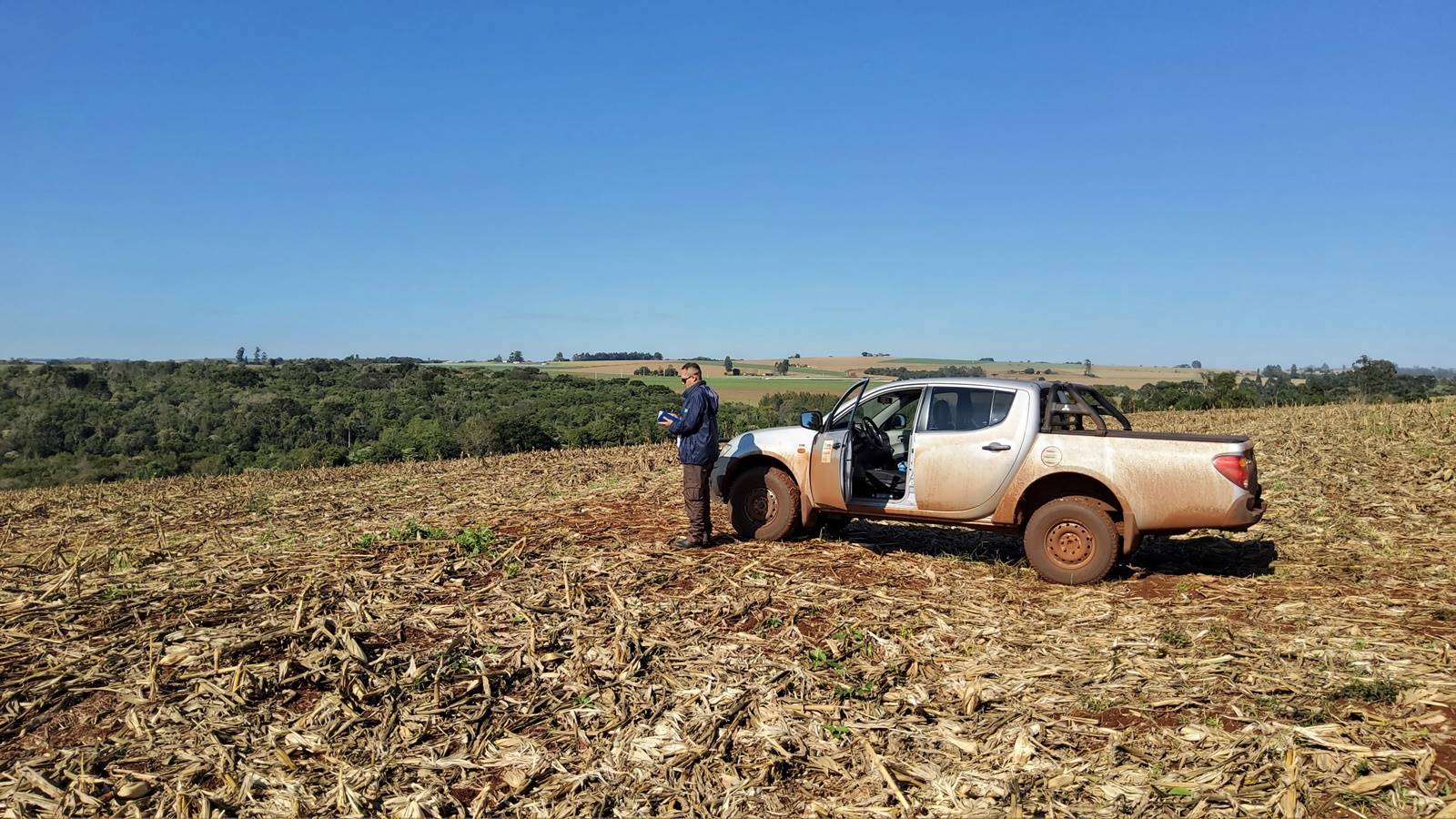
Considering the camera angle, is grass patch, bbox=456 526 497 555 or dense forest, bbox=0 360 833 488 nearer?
grass patch, bbox=456 526 497 555

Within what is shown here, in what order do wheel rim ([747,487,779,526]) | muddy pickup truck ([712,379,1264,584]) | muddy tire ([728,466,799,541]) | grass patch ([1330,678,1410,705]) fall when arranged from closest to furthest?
grass patch ([1330,678,1410,705]), muddy pickup truck ([712,379,1264,584]), muddy tire ([728,466,799,541]), wheel rim ([747,487,779,526])

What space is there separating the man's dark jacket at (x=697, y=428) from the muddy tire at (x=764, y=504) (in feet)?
2.27

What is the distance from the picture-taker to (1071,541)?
296 inches

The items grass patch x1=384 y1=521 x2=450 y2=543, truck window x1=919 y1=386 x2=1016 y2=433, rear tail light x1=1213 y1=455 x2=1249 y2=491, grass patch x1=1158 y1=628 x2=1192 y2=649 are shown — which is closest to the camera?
grass patch x1=1158 y1=628 x2=1192 y2=649

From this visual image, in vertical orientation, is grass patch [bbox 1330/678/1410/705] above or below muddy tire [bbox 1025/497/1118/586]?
below

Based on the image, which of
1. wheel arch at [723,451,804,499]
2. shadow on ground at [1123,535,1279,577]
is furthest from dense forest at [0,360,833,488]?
shadow on ground at [1123,535,1279,577]

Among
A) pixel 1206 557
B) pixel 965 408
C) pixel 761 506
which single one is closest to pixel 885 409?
pixel 965 408

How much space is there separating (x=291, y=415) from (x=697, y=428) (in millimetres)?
48546

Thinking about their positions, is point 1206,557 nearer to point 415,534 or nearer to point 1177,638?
point 1177,638

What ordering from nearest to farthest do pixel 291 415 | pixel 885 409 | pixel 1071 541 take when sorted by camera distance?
pixel 1071 541 → pixel 885 409 → pixel 291 415

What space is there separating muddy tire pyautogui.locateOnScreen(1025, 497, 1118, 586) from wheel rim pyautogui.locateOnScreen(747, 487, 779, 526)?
2.84 meters

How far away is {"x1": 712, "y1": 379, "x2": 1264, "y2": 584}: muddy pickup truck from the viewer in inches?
277

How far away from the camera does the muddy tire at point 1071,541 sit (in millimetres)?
7316

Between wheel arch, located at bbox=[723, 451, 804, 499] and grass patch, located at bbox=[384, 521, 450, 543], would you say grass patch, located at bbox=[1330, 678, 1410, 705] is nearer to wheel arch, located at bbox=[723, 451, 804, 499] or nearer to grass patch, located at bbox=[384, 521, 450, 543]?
wheel arch, located at bbox=[723, 451, 804, 499]
